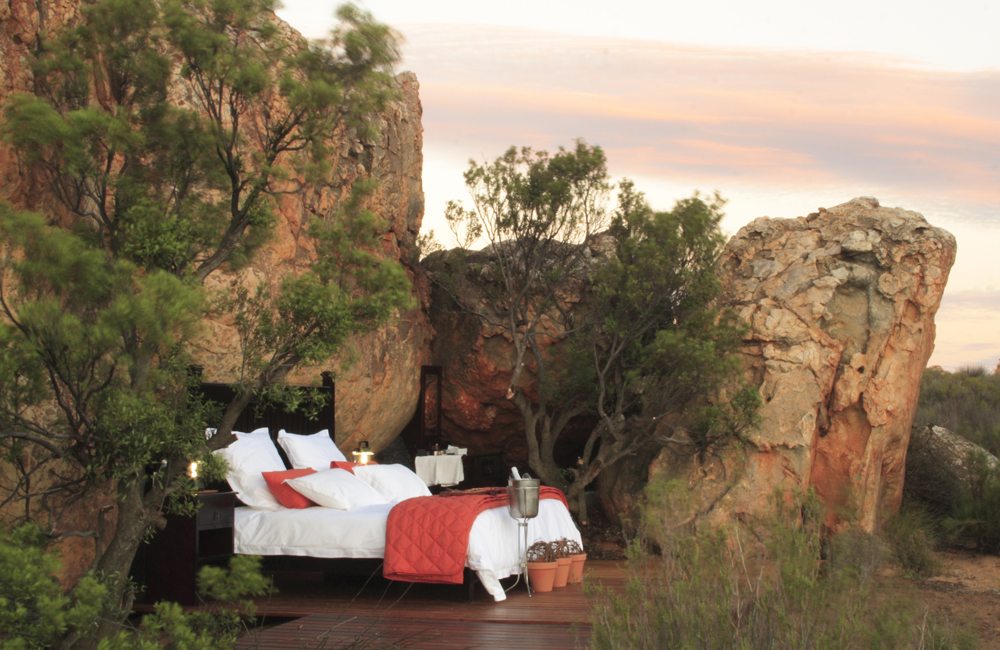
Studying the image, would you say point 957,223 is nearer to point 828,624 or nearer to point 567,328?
point 567,328

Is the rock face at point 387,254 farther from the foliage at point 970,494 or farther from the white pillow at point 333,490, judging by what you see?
the foliage at point 970,494

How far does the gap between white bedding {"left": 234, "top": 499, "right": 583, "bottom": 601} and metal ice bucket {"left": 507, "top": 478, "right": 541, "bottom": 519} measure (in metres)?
0.15

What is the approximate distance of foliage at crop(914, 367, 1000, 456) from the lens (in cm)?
1491

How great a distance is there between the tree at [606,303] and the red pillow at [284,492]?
3.76 metres

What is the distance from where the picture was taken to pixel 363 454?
34.2ft

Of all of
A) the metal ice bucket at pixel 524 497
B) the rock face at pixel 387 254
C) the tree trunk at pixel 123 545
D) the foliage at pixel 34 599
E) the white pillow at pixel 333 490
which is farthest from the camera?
the rock face at pixel 387 254

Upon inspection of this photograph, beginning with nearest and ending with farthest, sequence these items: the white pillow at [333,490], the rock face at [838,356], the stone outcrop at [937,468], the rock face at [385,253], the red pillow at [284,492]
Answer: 1. the white pillow at [333,490]
2. the red pillow at [284,492]
3. the rock face at [385,253]
4. the rock face at [838,356]
5. the stone outcrop at [937,468]

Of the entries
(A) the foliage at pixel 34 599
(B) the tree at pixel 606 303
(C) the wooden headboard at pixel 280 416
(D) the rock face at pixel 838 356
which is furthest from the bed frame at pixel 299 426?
(D) the rock face at pixel 838 356

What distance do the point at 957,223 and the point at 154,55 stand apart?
392 inches

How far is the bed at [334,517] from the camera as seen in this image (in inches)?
305

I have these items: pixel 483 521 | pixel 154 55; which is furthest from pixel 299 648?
pixel 154 55

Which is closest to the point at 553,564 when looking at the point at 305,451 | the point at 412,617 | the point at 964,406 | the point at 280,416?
the point at 412,617

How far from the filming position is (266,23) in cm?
539

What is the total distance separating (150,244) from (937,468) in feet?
33.3
